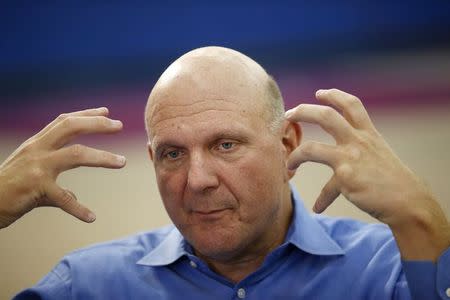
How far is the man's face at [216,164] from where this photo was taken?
1.53 meters

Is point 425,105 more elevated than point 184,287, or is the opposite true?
point 425,105

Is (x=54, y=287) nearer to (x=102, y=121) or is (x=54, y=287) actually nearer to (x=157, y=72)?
(x=102, y=121)

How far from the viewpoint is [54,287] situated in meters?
1.74

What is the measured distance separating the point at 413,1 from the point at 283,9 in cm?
47

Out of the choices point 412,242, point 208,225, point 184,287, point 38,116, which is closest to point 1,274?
point 38,116

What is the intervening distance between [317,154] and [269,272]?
45 cm

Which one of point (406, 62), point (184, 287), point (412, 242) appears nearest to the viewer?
point (412, 242)

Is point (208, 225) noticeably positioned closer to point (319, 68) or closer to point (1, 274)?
point (319, 68)

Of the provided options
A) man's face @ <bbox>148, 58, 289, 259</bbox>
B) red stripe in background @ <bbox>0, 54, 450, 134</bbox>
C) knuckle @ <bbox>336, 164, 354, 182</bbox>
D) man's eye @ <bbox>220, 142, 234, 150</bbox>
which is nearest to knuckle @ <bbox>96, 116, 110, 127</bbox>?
man's face @ <bbox>148, 58, 289, 259</bbox>

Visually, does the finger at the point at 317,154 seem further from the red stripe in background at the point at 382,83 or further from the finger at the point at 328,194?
the red stripe in background at the point at 382,83

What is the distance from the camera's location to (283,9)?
221 centimetres

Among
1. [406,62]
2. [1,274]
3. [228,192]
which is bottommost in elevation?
[1,274]

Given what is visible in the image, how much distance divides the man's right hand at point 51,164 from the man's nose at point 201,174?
0.17 metres

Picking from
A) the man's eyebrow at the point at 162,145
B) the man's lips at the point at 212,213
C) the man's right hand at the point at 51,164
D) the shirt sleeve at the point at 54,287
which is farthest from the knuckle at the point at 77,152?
the shirt sleeve at the point at 54,287
